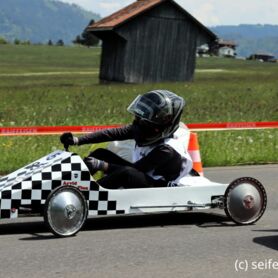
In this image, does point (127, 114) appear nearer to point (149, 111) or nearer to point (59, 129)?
point (59, 129)

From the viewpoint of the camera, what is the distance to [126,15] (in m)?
51.1

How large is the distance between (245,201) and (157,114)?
133cm

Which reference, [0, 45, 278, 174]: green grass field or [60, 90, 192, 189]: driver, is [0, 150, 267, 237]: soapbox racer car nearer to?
[60, 90, 192, 189]: driver

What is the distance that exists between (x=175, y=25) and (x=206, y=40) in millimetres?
2613

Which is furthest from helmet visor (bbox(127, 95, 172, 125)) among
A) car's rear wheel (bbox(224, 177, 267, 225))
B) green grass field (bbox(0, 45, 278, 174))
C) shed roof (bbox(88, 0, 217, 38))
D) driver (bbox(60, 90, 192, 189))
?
shed roof (bbox(88, 0, 217, 38))

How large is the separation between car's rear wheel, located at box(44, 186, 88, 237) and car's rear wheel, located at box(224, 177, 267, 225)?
168 cm

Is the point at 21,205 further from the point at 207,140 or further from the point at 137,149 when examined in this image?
the point at 207,140

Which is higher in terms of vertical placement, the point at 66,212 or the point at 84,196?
the point at 84,196

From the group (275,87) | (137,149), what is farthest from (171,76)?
(137,149)

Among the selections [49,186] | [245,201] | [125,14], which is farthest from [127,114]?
[125,14]

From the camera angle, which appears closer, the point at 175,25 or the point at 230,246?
the point at 230,246

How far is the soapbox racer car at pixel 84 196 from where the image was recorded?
24.0 ft

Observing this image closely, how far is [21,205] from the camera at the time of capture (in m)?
7.33

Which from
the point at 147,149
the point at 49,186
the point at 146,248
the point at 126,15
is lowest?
the point at 146,248
